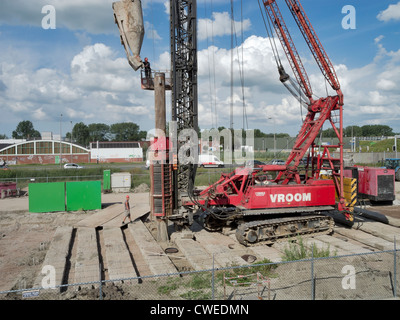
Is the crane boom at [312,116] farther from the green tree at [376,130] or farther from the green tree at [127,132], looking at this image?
the green tree at [376,130]

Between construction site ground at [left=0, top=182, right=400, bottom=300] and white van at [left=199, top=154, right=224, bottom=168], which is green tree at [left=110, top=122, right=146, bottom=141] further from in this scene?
construction site ground at [left=0, top=182, right=400, bottom=300]

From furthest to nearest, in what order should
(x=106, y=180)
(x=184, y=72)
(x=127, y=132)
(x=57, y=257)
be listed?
(x=127, y=132) → (x=106, y=180) → (x=184, y=72) → (x=57, y=257)

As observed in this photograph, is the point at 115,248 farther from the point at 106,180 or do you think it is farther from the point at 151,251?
the point at 106,180

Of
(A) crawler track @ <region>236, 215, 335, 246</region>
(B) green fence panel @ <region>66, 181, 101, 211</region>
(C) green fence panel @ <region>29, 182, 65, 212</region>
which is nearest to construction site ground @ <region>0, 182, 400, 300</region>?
(A) crawler track @ <region>236, 215, 335, 246</region>

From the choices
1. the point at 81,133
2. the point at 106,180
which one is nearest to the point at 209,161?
the point at 106,180

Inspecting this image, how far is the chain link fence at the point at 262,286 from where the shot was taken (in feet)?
26.4

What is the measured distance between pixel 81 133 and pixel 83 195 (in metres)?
114

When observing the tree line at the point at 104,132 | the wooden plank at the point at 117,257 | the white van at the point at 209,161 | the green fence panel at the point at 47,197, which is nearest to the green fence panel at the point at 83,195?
the green fence panel at the point at 47,197

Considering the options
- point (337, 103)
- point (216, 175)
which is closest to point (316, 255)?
point (337, 103)

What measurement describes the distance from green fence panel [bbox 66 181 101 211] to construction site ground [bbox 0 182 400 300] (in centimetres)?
139

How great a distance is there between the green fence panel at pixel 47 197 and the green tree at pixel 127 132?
104646 mm

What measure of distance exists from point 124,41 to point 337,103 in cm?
Result: 994

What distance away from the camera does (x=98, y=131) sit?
130 m

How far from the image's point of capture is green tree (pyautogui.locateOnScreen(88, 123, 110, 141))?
424 feet
